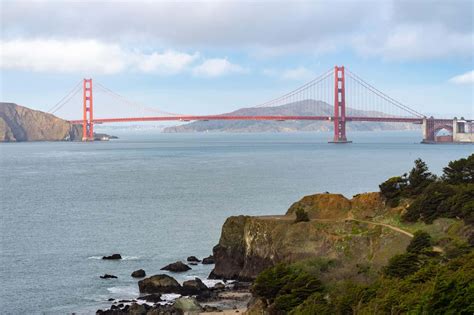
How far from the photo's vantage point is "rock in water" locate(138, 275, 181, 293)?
35.0 m

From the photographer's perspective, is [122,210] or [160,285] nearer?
[160,285]

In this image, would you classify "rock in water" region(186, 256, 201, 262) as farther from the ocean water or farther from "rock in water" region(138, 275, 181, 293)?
"rock in water" region(138, 275, 181, 293)

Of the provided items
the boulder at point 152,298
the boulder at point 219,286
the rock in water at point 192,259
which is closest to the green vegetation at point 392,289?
the boulder at point 219,286

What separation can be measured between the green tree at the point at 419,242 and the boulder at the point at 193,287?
31.3 ft

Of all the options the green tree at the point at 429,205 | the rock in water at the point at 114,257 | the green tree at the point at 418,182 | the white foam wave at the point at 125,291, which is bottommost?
the white foam wave at the point at 125,291

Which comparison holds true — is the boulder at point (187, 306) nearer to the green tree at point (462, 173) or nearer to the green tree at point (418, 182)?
the green tree at point (418, 182)

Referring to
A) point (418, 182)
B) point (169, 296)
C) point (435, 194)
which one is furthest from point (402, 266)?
point (418, 182)

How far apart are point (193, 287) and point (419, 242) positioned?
1025 centimetres

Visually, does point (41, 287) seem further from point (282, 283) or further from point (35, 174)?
point (35, 174)

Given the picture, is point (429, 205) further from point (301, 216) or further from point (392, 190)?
point (301, 216)

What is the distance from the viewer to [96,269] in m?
39.8

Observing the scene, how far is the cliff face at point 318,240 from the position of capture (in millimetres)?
33781

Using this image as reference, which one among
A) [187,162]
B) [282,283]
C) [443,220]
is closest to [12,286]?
[282,283]

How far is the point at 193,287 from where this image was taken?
34625 mm
